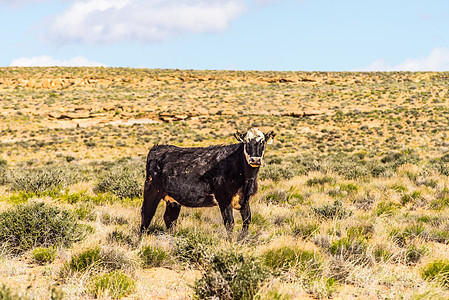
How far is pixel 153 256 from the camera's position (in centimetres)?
534

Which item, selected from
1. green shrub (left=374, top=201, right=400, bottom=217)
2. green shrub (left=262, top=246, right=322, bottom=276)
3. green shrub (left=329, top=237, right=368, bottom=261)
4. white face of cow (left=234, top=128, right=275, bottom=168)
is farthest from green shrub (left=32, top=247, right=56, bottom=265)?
green shrub (left=374, top=201, right=400, bottom=217)

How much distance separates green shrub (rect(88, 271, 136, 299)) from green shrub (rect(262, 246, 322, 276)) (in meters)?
1.67

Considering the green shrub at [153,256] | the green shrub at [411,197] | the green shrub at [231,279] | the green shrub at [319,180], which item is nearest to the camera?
the green shrub at [231,279]

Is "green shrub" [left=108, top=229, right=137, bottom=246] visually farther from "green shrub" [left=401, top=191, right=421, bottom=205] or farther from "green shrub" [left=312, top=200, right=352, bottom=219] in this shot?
"green shrub" [left=401, top=191, right=421, bottom=205]

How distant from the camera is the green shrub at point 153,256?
5258 millimetres

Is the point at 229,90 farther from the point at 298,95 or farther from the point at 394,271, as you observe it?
the point at 394,271

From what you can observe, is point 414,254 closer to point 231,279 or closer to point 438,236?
point 438,236

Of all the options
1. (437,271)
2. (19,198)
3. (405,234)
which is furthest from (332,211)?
(19,198)

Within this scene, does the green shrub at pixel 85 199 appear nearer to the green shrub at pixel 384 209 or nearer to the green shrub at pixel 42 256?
the green shrub at pixel 42 256

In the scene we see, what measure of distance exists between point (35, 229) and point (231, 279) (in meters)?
3.72

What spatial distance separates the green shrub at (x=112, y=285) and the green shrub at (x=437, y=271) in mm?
3563

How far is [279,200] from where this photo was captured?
35.3ft

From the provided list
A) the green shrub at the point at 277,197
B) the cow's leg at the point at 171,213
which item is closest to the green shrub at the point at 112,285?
the cow's leg at the point at 171,213

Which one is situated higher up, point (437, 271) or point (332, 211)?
point (437, 271)
